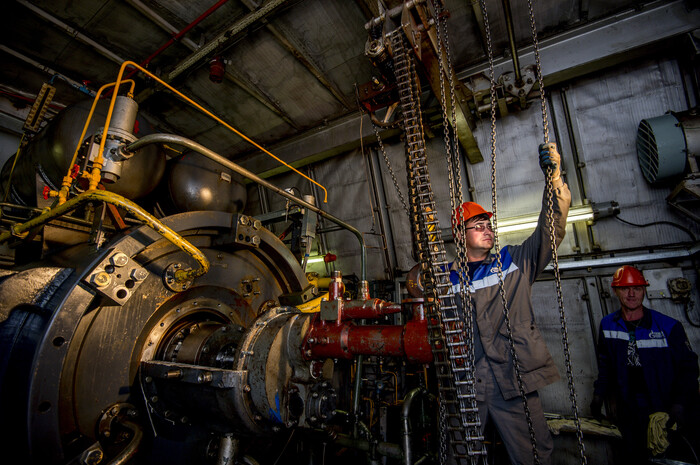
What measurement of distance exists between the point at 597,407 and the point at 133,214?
4697mm

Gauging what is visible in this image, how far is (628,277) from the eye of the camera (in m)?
3.17

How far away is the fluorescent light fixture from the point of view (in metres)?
3.39

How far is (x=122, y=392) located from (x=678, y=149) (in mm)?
5183

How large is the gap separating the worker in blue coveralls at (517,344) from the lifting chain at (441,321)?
44cm

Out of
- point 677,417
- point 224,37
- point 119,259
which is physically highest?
point 224,37

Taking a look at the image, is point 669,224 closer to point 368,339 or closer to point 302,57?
point 368,339

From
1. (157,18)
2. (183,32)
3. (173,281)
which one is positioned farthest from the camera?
(183,32)

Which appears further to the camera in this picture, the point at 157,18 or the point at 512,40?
the point at 157,18

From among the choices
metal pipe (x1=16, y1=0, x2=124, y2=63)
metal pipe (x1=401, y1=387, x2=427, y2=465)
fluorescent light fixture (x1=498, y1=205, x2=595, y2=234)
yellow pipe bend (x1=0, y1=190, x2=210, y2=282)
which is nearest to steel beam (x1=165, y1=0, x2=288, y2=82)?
metal pipe (x1=16, y1=0, x2=124, y2=63)

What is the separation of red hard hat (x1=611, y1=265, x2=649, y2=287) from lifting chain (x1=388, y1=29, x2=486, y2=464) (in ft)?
8.57

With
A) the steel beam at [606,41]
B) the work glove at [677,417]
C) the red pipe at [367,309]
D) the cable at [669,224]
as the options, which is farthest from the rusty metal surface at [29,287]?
the cable at [669,224]

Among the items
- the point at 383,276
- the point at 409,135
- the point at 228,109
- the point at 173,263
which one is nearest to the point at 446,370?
the point at 409,135

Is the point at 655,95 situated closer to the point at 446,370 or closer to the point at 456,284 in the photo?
A: the point at 456,284

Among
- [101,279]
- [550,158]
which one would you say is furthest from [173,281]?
[550,158]
